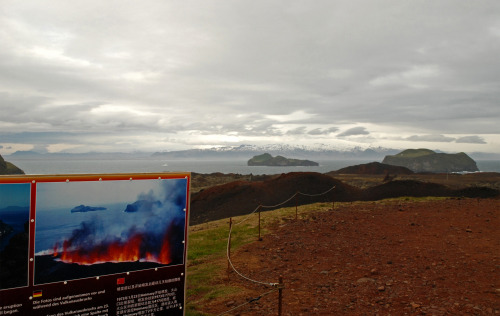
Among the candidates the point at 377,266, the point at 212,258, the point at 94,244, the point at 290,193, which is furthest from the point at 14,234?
the point at 290,193

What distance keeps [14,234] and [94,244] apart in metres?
1.18

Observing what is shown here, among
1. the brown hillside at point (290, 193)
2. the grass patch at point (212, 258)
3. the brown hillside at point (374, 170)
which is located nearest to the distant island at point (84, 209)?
the grass patch at point (212, 258)

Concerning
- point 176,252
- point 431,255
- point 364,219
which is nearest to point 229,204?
point 364,219

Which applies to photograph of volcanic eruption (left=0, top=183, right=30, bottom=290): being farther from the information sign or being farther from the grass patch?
the grass patch

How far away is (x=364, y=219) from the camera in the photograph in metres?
20.4

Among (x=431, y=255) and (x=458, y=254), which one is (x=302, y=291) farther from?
(x=458, y=254)

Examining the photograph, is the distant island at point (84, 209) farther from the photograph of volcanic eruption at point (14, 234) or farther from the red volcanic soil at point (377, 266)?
the red volcanic soil at point (377, 266)

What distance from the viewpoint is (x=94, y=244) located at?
18.3ft

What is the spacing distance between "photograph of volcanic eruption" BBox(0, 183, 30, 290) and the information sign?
12 millimetres

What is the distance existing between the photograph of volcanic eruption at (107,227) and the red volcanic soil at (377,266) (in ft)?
12.2

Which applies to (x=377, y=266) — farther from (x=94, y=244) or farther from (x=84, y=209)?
(x=84, y=209)

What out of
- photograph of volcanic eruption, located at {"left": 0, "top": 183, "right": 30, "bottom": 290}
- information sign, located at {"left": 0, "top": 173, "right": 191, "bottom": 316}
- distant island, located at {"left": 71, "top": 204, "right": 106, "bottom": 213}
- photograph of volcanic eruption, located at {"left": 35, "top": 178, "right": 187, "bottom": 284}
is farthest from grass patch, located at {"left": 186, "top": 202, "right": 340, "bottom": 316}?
photograph of volcanic eruption, located at {"left": 0, "top": 183, "right": 30, "bottom": 290}

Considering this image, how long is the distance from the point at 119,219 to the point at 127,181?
71 cm

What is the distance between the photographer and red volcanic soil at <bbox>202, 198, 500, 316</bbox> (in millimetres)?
8586
